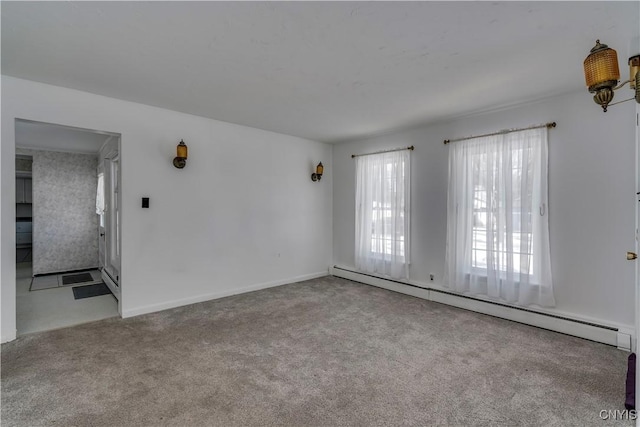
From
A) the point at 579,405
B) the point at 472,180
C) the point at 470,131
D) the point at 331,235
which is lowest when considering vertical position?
the point at 579,405

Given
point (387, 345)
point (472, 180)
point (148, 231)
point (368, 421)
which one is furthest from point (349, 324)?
point (148, 231)

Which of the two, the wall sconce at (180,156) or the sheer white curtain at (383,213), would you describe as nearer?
the wall sconce at (180,156)

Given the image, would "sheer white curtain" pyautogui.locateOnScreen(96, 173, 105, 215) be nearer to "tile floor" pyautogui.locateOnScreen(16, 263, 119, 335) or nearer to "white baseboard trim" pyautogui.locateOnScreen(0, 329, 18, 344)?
"tile floor" pyautogui.locateOnScreen(16, 263, 119, 335)

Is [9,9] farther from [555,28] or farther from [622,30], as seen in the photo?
[622,30]

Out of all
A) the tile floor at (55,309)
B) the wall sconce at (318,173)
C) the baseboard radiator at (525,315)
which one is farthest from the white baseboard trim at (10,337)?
the baseboard radiator at (525,315)

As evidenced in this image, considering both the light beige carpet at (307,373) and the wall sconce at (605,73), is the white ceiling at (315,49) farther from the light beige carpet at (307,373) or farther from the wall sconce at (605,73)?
the light beige carpet at (307,373)

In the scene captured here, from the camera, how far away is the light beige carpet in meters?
1.83

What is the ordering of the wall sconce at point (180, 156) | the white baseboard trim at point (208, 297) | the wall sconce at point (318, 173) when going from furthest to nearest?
1. the wall sconce at point (318, 173)
2. the wall sconce at point (180, 156)
3. the white baseboard trim at point (208, 297)

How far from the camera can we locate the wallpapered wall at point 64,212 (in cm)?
532

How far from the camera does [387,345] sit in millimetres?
2752

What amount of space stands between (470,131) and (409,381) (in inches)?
119

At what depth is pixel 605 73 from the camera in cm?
151

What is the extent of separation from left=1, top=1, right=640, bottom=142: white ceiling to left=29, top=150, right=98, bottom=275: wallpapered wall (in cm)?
348

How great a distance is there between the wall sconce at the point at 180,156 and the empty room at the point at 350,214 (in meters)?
0.02
